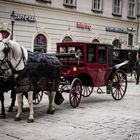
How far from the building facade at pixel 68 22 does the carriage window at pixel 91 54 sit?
8252 mm

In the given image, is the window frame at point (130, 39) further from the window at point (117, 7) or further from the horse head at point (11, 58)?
the horse head at point (11, 58)

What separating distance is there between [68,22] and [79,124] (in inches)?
762

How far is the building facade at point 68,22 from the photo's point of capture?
24422 millimetres

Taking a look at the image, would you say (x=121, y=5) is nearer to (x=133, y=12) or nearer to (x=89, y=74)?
(x=133, y=12)

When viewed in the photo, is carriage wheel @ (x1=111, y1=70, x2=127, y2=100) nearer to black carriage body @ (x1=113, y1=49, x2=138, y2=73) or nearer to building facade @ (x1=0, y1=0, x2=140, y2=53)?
building facade @ (x1=0, y1=0, x2=140, y2=53)

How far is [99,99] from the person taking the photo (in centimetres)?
1434

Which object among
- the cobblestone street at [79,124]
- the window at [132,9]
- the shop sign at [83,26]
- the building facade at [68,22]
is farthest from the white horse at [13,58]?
the window at [132,9]

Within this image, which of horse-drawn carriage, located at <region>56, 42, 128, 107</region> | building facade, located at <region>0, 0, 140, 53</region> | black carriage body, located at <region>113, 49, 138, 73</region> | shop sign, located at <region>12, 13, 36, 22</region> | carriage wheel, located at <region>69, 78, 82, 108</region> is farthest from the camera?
black carriage body, located at <region>113, 49, 138, 73</region>

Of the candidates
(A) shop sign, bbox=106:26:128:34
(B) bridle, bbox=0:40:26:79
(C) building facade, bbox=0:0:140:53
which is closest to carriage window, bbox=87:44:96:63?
(B) bridle, bbox=0:40:26:79

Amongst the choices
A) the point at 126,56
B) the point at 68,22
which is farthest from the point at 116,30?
the point at 68,22

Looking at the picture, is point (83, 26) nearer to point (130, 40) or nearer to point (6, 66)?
point (130, 40)

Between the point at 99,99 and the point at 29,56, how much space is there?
4.97 meters

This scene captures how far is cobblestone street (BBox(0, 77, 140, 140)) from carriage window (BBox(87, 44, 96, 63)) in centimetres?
137

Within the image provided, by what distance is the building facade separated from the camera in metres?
24.4
